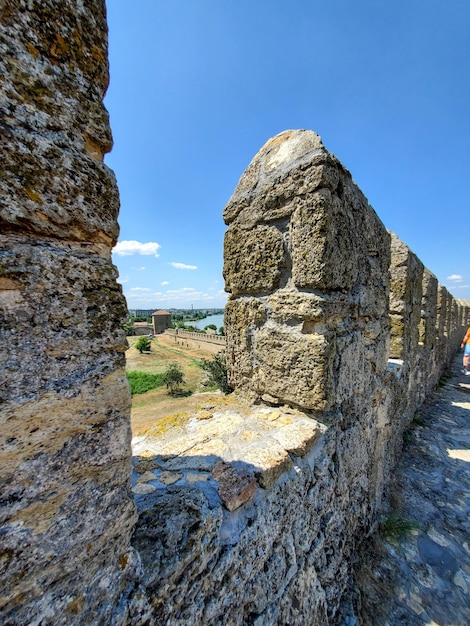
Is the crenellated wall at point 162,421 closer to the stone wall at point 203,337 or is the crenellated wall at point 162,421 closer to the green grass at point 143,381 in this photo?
the green grass at point 143,381

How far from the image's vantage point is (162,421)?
1600mm

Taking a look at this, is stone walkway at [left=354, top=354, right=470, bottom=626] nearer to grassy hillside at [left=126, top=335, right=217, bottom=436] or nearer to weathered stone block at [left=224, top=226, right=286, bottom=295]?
weathered stone block at [left=224, top=226, right=286, bottom=295]

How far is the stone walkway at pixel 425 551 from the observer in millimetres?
1490

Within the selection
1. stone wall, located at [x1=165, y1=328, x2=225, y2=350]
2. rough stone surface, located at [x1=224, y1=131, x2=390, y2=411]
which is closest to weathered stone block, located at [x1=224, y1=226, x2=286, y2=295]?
rough stone surface, located at [x1=224, y1=131, x2=390, y2=411]

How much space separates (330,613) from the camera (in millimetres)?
1309

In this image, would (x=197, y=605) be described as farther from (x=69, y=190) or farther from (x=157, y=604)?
(x=69, y=190)

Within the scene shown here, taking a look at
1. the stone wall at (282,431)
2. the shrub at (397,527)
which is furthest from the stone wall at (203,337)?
the stone wall at (282,431)

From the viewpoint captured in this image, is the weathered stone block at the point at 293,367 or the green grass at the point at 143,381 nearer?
the weathered stone block at the point at 293,367

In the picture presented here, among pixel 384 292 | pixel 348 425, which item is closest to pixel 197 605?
pixel 348 425

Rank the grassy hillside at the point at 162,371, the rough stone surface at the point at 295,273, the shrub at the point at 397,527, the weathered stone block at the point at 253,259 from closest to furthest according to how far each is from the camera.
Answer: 1. the rough stone surface at the point at 295,273
2. the weathered stone block at the point at 253,259
3. the shrub at the point at 397,527
4. the grassy hillside at the point at 162,371

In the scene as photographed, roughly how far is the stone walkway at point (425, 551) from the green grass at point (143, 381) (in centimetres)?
1785

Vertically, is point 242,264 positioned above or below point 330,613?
above

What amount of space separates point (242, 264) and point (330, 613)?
1.76m

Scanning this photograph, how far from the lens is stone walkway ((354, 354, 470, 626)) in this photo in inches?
58.7
